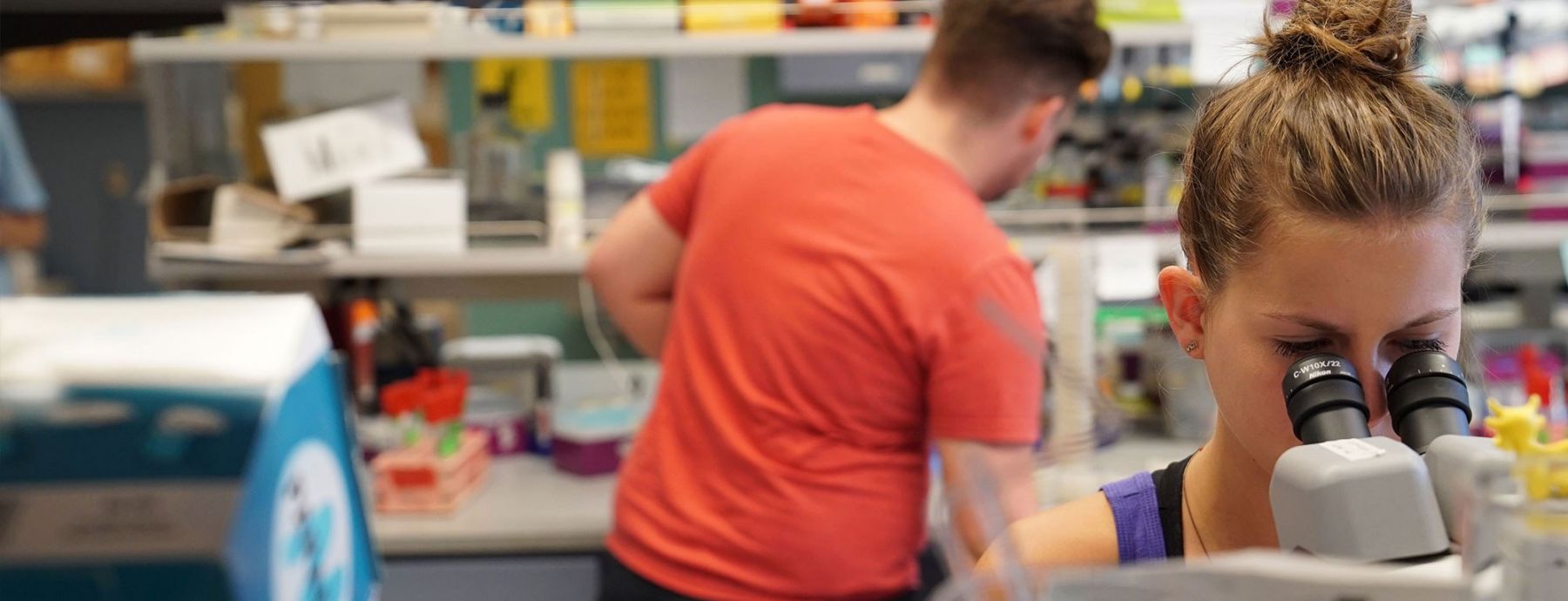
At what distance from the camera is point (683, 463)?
163cm

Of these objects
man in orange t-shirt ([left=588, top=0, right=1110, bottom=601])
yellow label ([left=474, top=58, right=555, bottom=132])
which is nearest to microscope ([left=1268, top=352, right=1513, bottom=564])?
man in orange t-shirt ([left=588, top=0, right=1110, bottom=601])

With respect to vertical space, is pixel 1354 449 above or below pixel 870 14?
below

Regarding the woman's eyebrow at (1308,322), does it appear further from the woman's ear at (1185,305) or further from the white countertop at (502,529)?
the white countertop at (502,529)

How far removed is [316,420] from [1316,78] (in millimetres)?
593

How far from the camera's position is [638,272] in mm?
1889

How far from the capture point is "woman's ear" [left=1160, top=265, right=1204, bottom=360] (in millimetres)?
765

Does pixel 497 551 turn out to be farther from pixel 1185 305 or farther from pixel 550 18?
pixel 1185 305

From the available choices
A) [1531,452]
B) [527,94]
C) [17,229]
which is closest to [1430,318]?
[1531,452]

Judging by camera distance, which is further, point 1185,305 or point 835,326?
point 835,326

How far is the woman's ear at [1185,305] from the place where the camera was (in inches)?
30.1

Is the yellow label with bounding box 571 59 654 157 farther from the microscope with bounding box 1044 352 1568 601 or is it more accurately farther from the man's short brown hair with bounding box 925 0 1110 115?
the microscope with bounding box 1044 352 1568 601

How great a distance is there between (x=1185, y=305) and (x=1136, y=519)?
0.14 metres

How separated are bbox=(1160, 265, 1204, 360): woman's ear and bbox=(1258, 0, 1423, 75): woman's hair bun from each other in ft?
0.47

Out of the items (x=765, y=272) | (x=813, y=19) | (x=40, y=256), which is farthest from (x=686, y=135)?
(x=40, y=256)
